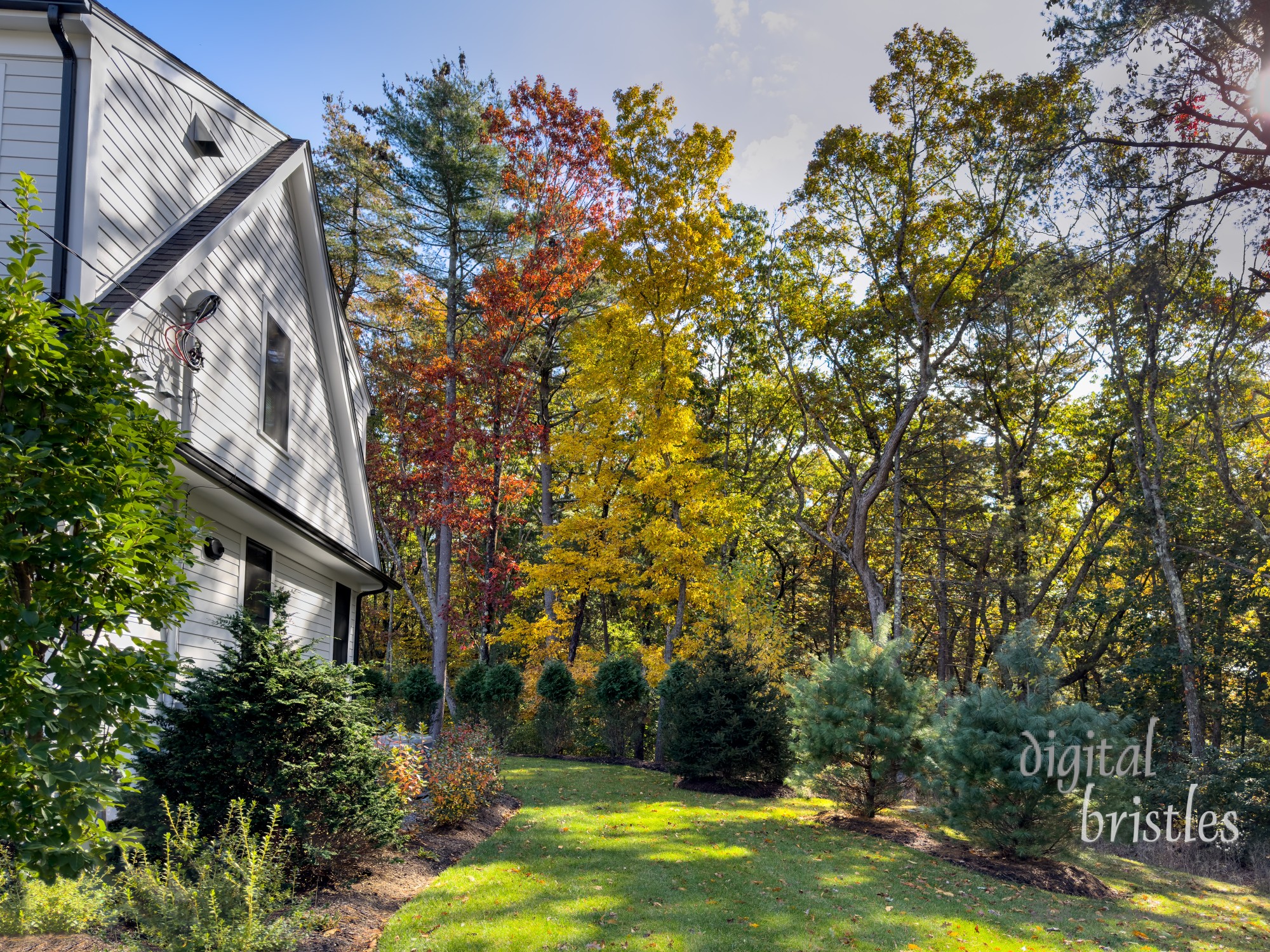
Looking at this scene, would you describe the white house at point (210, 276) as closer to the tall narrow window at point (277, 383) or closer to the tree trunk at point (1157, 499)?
the tall narrow window at point (277, 383)

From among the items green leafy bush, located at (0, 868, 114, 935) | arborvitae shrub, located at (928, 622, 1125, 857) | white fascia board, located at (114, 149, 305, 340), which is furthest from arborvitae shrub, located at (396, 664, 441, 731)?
green leafy bush, located at (0, 868, 114, 935)

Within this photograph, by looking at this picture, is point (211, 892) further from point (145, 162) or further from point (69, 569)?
point (145, 162)

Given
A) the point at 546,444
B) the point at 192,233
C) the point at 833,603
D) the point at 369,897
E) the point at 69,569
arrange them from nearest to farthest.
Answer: the point at 69,569
the point at 369,897
the point at 192,233
the point at 546,444
the point at 833,603

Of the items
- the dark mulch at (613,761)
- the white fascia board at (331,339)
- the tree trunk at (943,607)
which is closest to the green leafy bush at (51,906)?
the white fascia board at (331,339)

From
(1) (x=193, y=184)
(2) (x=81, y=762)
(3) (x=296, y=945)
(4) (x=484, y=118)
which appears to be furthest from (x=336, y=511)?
(4) (x=484, y=118)

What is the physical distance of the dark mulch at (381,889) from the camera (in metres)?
4.94

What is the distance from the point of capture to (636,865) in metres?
7.32

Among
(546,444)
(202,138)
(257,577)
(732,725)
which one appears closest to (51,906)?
(257,577)

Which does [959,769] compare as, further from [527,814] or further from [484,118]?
[484,118]

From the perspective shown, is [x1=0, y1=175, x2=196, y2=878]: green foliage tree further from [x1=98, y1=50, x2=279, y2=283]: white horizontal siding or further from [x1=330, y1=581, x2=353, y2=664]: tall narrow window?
[x1=330, y1=581, x2=353, y2=664]: tall narrow window

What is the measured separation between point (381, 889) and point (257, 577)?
15.5ft

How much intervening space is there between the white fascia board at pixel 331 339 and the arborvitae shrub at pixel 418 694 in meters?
3.92

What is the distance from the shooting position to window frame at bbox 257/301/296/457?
9.24 metres

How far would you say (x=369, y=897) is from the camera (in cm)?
576
